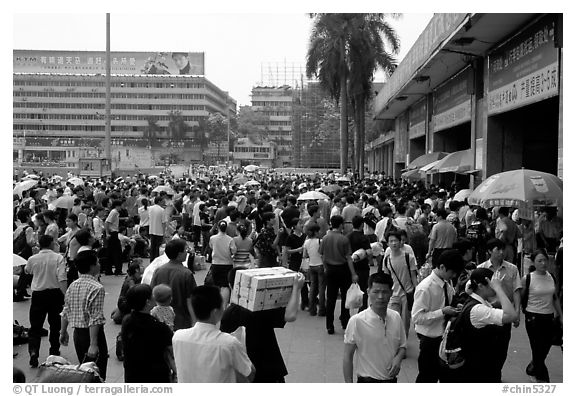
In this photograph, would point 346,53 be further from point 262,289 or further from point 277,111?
point 277,111

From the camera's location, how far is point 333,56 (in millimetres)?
36625

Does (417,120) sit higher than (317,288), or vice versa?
(417,120)

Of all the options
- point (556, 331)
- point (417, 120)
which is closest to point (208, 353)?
point (556, 331)

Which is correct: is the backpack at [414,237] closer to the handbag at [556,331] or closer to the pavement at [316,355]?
the pavement at [316,355]

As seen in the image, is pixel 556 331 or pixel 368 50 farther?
pixel 368 50

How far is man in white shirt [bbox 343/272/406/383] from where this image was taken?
13.6 ft

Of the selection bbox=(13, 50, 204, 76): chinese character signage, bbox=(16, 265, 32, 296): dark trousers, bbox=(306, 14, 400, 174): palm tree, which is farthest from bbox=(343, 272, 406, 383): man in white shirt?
bbox=(13, 50, 204, 76): chinese character signage

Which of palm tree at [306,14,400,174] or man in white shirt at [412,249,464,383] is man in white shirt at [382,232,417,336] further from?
palm tree at [306,14,400,174]

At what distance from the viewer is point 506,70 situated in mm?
14031

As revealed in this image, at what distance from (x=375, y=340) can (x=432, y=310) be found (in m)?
1.06

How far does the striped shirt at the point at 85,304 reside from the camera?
5.49 meters

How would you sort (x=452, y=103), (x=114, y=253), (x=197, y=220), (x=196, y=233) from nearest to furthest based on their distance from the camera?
(x=114, y=253)
(x=197, y=220)
(x=196, y=233)
(x=452, y=103)

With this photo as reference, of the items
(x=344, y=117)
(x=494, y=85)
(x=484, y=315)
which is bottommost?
(x=484, y=315)

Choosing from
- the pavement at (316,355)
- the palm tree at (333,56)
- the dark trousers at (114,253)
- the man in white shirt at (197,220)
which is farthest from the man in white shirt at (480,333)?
the palm tree at (333,56)
